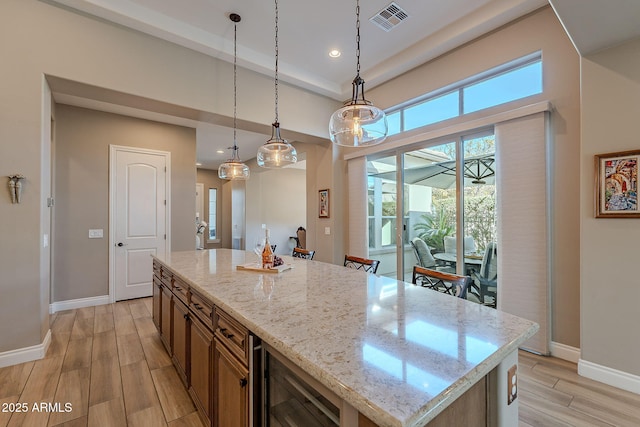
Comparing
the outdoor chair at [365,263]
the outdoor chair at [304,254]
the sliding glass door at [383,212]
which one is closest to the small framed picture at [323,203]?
the sliding glass door at [383,212]

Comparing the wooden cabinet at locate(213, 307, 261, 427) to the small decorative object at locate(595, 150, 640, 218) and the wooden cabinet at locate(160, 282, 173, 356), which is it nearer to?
the wooden cabinet at locate(160, 282, 173, 356)

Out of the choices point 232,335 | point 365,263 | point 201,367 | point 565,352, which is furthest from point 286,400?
point 565,352

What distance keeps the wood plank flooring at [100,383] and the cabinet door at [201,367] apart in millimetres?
236

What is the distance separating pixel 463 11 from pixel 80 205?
18.6 ft

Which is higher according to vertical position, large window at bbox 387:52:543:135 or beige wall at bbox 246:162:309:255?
large window at bbox 387:52:543:135

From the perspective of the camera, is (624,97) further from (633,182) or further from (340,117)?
(340,117)

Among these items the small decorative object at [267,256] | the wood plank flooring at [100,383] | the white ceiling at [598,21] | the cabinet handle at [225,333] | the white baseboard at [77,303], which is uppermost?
the white ceiling at [598,21]

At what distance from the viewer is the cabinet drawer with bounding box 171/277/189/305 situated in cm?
201

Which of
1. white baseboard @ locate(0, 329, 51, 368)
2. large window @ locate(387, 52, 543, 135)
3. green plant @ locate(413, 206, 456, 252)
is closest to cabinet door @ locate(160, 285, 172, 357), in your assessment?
white baseboard @ locate(0, 329, 51, 368)

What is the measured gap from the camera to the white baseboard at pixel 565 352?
2561mm

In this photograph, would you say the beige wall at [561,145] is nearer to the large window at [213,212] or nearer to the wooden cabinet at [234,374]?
the wooden cabinet at [234,374]

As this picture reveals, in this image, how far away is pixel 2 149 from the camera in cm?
249

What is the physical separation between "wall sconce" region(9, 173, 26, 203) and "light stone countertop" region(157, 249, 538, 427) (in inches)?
81.8

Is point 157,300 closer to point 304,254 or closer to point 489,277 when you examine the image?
point 304,254
